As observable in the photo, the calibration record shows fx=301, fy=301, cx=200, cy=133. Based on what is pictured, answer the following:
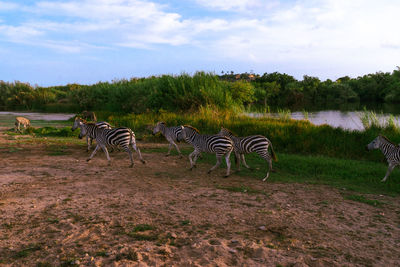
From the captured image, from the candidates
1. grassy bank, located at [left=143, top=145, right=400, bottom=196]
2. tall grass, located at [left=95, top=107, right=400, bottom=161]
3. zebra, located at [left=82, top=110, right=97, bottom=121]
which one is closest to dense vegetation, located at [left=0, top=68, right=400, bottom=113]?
zebra, located at [left=82, top=110, right=97, bottom=121]

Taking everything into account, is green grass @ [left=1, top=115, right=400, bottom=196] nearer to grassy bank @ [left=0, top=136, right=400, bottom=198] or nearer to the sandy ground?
grassy bank @ [left=0, top=136, right=400, bottom=198]

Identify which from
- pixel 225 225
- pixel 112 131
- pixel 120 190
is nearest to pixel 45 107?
pixel 112 131

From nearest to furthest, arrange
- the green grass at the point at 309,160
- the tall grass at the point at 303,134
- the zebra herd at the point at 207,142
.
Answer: the green grass at the point at 309,160 → the zebra herd at the point at 207,142 → the tall grass at the point at 303,134

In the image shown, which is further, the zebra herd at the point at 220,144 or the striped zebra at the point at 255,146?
the striped zebra at the point at 255,146

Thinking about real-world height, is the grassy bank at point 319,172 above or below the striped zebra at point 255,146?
below

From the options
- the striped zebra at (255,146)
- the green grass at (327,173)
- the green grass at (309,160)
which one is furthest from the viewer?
the striped zebra at (255,146)

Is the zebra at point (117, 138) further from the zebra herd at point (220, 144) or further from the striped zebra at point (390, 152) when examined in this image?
the striped zebra at point (390, 152)

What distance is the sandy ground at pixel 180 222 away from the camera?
4.31 m

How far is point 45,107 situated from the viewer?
106 feet

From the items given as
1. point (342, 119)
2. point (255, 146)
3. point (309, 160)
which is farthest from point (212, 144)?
point (342, 119)

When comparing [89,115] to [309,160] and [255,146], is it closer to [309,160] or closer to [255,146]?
[255,146]

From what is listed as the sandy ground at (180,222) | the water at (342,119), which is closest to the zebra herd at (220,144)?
the sandy ground at (180,222)

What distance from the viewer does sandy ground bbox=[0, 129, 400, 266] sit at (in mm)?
4312

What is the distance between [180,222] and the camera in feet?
18.1
